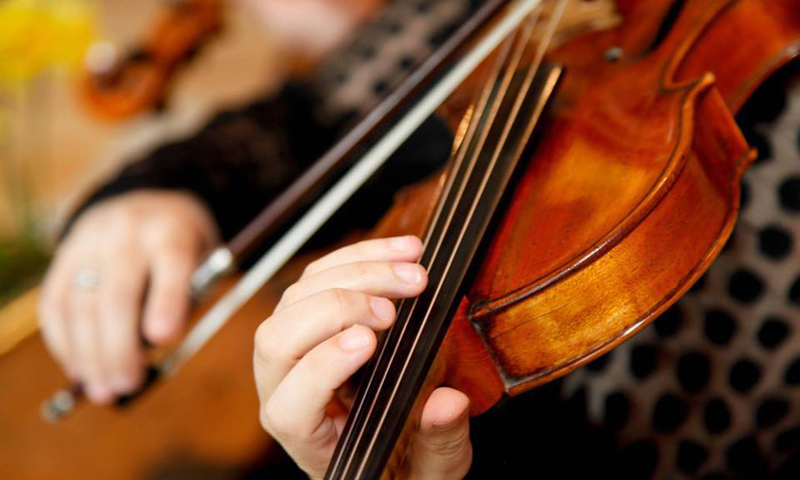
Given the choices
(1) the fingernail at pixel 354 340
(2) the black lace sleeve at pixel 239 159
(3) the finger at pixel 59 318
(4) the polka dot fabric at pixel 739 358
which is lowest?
(4) the polka dot fabric at pixel 739 358

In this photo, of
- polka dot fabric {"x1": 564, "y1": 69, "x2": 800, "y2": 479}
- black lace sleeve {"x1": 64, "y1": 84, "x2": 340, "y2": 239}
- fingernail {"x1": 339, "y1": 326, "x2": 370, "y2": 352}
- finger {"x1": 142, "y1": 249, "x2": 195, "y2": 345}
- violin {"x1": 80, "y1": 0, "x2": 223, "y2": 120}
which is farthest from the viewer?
violin {"x1": 80, "y1": 0, "x2": 223, "y2": 120}

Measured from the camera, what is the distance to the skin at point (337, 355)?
0.89 feet

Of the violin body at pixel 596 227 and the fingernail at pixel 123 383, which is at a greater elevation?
the violin body at pixel 596 227

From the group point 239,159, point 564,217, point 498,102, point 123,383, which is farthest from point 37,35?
point 564,217

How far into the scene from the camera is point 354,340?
0.88ft

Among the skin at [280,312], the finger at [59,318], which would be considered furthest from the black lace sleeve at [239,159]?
the finger at [59,318]

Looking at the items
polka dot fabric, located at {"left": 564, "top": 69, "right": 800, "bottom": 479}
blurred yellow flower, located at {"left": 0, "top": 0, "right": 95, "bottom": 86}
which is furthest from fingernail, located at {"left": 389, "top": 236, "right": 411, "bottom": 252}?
blurred yellow flower, located at {"left": 0, "top": 0, "right": 95, "bottom": 86}

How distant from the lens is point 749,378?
1.57 ft

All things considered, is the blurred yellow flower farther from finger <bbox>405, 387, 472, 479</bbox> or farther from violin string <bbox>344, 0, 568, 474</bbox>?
finger <bbox>405, 387, 472, 479</bbox>

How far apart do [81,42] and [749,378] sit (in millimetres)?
1019

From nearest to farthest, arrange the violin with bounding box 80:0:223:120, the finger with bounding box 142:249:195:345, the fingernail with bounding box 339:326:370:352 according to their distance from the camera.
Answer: the fingernail with bounding box 339:326:370:352
the finger with bounding box 142:249:195:345
the violin with bounding box 80:0:223:120

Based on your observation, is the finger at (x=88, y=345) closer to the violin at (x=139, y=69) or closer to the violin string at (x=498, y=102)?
the violin string at (x=498, y=102)

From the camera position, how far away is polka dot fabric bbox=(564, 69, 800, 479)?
47 cm

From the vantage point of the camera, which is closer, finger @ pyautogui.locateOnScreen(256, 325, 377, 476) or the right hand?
finger @ pyautogui.locateOnScreen(256, 325, 377, 476)
